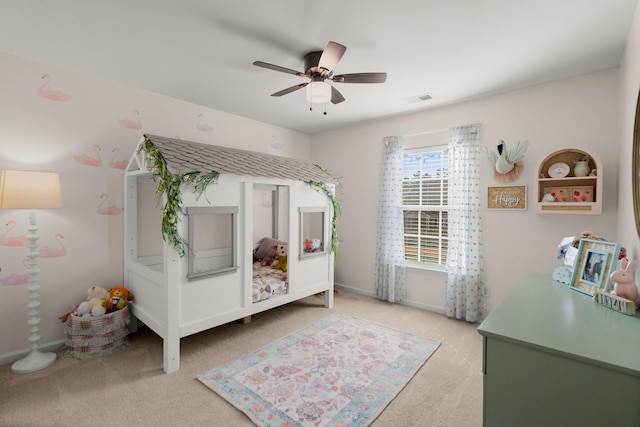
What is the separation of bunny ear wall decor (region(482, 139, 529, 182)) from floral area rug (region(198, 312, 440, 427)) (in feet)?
6.36

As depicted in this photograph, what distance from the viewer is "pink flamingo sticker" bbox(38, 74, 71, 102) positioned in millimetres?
2529

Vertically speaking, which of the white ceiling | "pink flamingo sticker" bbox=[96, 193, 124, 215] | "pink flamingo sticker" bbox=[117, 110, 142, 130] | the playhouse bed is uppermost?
the white ceiling

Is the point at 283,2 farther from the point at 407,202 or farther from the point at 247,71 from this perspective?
the point at 407,202

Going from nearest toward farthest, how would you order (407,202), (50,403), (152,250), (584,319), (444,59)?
1. (584,319)
2. (50,403)
3. (444,59)
4. (152,250)
5. (407,202)

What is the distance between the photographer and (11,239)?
7.92 ft

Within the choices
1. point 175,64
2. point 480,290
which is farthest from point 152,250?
point 480,290

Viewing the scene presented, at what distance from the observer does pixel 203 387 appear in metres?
2.12

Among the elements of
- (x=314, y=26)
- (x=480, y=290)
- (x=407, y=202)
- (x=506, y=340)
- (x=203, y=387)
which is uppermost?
(x=314, y=26)

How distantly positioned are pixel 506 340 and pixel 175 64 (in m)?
3.09

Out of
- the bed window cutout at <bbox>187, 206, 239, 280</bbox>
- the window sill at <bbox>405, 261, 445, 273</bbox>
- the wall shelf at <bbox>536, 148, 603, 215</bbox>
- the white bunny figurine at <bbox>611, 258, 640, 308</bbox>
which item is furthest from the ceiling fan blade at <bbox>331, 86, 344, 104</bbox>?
the window sill at <bbox>405, 261, 445, 273</bbox>

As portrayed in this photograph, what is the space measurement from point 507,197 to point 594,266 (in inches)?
64.7

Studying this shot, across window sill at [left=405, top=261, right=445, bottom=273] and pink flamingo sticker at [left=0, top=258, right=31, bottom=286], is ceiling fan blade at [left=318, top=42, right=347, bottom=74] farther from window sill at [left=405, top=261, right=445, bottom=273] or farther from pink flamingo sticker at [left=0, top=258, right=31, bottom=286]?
pink flamingo sticker at [left=0, top=258, right=31, bottom=286]

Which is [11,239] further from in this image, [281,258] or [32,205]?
[281,258]

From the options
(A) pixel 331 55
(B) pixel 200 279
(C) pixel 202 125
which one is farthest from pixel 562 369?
(C) pixel 202 125
